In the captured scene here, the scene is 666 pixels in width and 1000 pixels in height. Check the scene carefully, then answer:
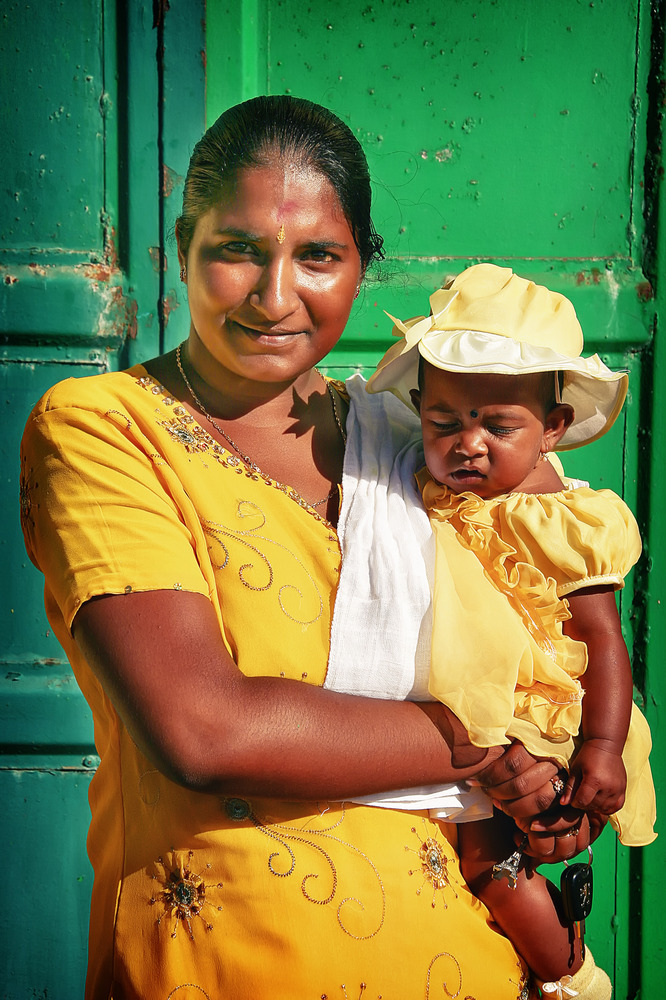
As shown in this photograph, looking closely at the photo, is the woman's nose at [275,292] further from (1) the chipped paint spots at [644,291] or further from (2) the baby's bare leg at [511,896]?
(1) the chipped paint spots at [644,291]

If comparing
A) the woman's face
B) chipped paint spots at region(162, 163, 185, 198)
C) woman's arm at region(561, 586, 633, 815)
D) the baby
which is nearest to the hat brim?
the baby

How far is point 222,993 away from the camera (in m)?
1.26

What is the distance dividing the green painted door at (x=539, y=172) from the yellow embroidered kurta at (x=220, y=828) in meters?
1.15

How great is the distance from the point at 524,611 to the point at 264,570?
48 cm

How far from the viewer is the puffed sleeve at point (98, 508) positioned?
1.22 metres

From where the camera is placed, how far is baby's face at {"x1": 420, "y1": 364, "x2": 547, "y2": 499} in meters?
1.58

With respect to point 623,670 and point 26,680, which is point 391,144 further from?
point 26,680

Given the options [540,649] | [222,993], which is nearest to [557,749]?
[540,649]

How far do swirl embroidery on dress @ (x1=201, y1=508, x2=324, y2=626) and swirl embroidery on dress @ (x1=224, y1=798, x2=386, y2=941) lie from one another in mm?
309

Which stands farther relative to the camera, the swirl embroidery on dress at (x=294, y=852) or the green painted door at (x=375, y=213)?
the green painted door at (x=375, y=213)

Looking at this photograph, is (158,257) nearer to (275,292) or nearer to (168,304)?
(168,304)

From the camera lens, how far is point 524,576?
150 centimetres

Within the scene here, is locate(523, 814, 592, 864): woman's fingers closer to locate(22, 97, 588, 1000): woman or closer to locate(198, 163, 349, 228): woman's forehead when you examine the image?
locate(22, 97, 588, 1000): woman

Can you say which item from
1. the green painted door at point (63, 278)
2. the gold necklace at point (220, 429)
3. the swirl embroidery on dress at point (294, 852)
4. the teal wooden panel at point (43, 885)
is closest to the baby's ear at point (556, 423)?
the gold necklace at point (220, 429)
